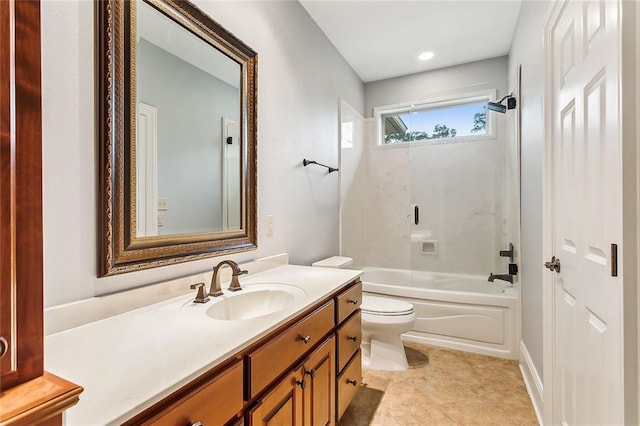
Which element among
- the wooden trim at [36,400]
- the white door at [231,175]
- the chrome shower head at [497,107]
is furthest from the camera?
the chrome shower head at [497,107]

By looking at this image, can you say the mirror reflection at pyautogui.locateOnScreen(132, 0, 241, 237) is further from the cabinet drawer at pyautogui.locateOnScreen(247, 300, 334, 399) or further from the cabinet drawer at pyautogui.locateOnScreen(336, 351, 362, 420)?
the cabinet drawer at pyautogui.locateOnScreen(336, 351, 362, 420)

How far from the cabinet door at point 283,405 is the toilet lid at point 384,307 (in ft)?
3.88

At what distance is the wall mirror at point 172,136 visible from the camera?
1.06 m

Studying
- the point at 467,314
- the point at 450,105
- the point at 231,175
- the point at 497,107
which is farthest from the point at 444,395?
the point at 450,105

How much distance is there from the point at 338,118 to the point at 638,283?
99.5 inches

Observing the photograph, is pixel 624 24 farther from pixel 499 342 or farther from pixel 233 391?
pixel 499 342

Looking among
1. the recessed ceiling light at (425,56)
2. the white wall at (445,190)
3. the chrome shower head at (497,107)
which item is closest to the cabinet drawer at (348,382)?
the white wall at (445,190)

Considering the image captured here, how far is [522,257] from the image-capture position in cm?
246

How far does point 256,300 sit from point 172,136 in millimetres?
804

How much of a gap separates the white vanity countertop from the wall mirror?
0.69ft

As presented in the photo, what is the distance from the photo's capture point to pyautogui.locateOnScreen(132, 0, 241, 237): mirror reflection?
3.90 feet

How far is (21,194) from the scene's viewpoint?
0.48m

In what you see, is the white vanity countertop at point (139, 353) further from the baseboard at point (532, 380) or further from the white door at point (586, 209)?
the baseboard at point (532, 380)

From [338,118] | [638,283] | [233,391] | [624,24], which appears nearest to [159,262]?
[233,391]
